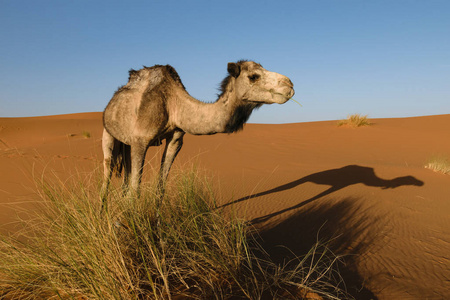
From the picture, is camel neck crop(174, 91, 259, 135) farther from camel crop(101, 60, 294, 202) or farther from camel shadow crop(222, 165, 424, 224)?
camel shadow crop(222, 165, 424, 224)

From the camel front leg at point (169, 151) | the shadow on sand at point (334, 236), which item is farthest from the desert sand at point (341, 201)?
the camel front leg at point (169, 151)

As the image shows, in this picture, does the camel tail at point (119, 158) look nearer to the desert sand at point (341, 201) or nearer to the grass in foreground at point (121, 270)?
the desert sand at point (341, 201)

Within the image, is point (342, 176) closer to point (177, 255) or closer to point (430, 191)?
point (430, 191)

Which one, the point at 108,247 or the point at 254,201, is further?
the point at 254,201

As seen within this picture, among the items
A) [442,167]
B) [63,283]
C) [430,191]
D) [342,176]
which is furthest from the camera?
[442,167]

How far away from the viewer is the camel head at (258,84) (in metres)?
3.51

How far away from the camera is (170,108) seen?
4.31m

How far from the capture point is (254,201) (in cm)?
750

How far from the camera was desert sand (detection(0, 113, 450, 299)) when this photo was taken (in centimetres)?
387

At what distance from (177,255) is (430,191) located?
7.79 metres

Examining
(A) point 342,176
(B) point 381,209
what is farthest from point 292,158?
(B) point 381,209

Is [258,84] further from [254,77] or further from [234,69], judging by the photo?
[234,69]

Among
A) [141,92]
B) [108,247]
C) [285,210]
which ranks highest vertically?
[141,92]

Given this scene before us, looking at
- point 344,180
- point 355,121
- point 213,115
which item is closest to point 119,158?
point 213,115
